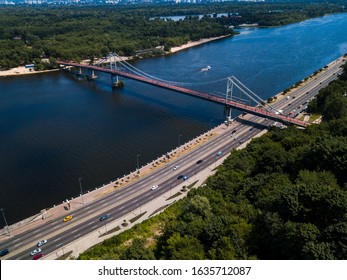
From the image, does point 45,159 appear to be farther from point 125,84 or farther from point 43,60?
point 43,60

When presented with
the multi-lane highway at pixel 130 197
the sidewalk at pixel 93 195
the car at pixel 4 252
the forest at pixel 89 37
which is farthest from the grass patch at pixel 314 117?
the forest at pixel 89 37

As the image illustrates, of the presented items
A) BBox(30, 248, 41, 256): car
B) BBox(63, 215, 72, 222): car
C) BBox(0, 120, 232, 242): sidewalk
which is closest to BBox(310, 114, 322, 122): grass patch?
BBox(0, 120, 232, 242): sidewalk

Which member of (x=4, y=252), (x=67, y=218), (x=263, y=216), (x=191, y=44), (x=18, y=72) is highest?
(x=263, y=216)

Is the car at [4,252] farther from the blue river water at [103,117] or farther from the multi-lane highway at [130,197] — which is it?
the blue river water at [103,117]

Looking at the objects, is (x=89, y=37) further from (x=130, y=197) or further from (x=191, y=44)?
(x=130, y=197)

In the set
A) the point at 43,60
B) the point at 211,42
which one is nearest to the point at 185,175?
the point at 43,60

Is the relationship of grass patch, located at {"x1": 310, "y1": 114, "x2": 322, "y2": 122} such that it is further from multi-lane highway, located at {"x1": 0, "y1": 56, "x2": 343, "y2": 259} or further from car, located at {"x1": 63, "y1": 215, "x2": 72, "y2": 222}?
car, located at {"x1": 63, "y1": 215, "x2": 72, "y2": 222}

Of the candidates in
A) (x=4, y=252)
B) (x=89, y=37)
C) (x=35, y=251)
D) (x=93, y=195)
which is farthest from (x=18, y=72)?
(x=35, y=251)
